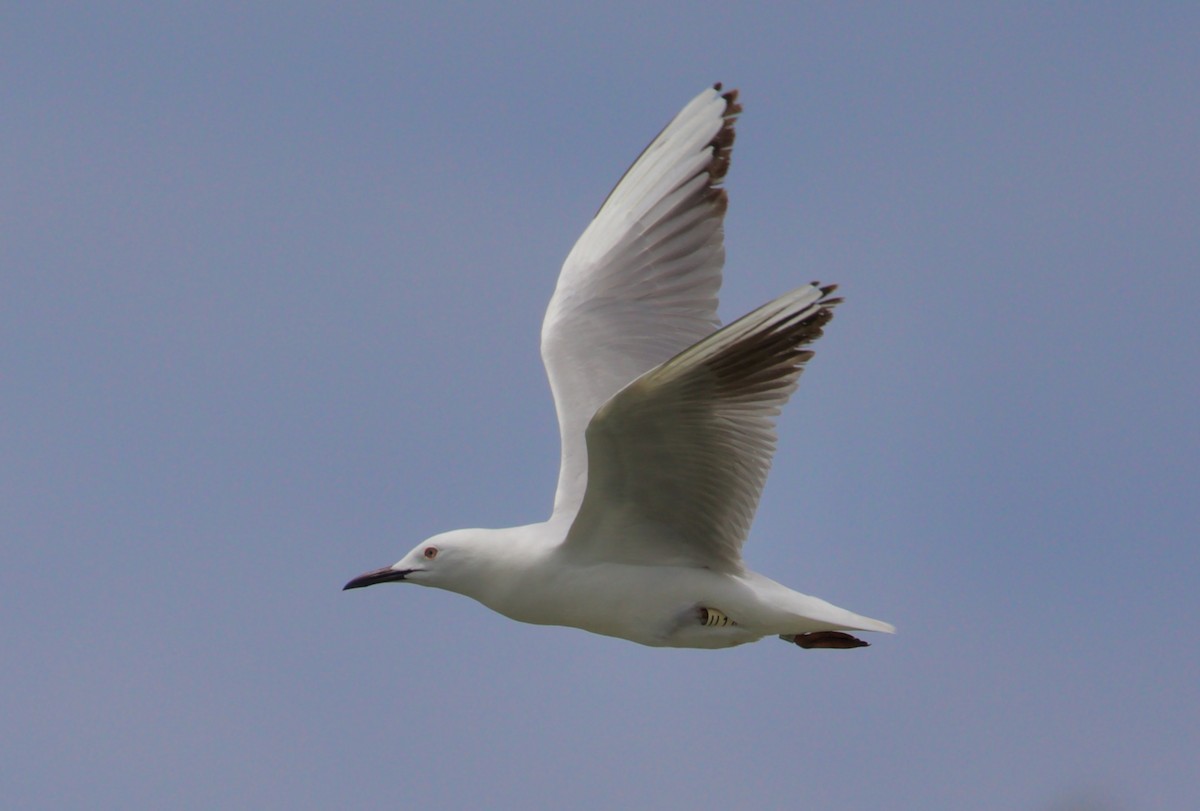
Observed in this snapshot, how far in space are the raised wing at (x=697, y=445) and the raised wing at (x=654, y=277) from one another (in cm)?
171

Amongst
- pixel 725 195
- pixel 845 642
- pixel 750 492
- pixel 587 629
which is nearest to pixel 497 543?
pixel 587 629

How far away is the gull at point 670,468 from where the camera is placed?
9.45 meters

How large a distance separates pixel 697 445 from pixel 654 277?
2910mm

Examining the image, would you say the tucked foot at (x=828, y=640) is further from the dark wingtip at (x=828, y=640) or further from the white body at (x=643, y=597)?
the white body at (x=643, y=597)

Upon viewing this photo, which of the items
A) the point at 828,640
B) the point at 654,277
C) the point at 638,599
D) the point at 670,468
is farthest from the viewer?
the point at 654,277

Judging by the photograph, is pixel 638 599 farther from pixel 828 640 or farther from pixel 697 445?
pixel 828 640

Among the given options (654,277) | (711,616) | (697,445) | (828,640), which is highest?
(654,277)

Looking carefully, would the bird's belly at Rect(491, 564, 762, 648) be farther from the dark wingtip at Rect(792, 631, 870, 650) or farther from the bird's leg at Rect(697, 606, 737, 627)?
the dark wingtip at Rect(792, 631, 870, 650)

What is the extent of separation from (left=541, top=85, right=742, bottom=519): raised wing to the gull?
0.01 metres

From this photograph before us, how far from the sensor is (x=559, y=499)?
11.2 metres

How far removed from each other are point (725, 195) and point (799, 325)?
339 centimetres

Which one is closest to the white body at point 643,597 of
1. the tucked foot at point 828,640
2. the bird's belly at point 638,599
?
the bird's belly at point 638,599

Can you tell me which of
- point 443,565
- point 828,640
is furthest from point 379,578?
point 828,640

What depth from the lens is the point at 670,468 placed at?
10000mm
